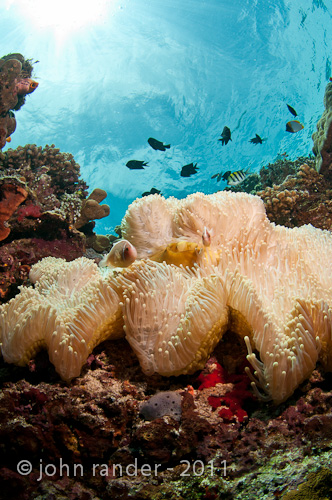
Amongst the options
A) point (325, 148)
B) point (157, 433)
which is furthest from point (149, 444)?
point (325, 148)

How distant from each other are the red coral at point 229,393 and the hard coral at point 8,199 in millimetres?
3709

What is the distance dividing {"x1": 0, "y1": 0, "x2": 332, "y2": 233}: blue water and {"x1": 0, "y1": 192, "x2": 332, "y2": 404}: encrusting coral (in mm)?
26845

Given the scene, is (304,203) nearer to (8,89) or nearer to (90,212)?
(90,212)

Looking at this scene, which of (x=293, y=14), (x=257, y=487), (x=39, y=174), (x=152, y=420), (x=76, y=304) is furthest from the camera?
(x=293, y=14)

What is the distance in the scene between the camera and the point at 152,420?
1.50 meters

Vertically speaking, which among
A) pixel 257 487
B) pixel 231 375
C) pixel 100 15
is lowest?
pixel 257 487

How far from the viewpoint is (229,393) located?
65.4 inches

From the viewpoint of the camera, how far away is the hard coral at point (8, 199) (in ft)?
13.1

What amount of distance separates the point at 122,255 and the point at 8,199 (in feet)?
8.64

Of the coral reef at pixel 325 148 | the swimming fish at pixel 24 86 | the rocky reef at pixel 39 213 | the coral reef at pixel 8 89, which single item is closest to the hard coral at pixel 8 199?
the rocky reef at pixel 39 213

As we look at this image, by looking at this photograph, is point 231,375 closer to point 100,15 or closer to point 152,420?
point 152,420

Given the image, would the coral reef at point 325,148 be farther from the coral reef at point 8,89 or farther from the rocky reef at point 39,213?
the coral reef at point 8,89

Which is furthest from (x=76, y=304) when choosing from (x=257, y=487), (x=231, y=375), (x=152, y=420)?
(x=257, y=487)

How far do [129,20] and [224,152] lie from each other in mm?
16585
